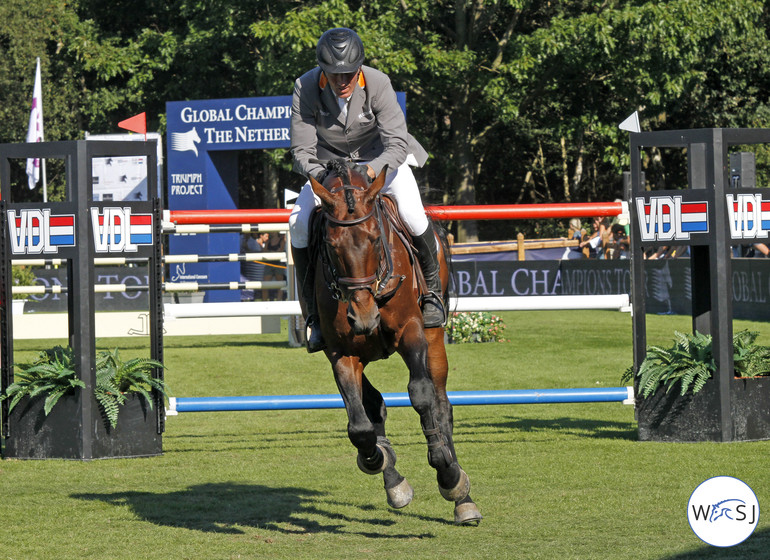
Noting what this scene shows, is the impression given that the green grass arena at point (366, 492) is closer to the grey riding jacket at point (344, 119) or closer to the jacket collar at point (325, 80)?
the grey riding jacket at point (344, 119)

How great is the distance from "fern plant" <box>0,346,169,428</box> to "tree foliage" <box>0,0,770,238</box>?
2046cm

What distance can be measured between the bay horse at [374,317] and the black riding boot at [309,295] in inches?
4.5

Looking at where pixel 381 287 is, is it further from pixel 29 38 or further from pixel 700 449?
pixel 29 38

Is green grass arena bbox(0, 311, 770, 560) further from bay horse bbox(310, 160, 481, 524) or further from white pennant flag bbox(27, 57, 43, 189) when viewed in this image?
white pennant flag bbox(27, 57, 43, 189)

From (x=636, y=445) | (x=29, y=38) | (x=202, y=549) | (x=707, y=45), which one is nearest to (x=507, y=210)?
(x=636, y=445)

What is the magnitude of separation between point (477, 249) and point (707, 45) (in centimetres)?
1230

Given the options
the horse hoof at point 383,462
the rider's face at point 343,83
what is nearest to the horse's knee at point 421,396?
the horse hoof at point 383,462

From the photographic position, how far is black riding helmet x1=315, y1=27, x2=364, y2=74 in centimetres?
566

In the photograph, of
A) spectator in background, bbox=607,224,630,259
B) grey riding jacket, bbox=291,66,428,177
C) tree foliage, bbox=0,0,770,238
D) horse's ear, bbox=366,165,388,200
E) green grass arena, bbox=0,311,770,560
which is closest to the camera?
horse's ear, bbox=366,165,388,200

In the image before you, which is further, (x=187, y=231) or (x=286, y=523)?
(x=187, y=231)

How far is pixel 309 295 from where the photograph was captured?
5.88m

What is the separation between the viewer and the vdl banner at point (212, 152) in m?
20.1

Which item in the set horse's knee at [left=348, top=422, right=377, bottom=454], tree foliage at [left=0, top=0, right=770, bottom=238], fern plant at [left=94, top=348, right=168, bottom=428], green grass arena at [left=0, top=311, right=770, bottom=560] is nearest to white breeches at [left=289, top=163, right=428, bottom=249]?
horse's knee at [left=348, top=422, right=377, bottom=454]

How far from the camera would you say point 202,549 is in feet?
17.7
